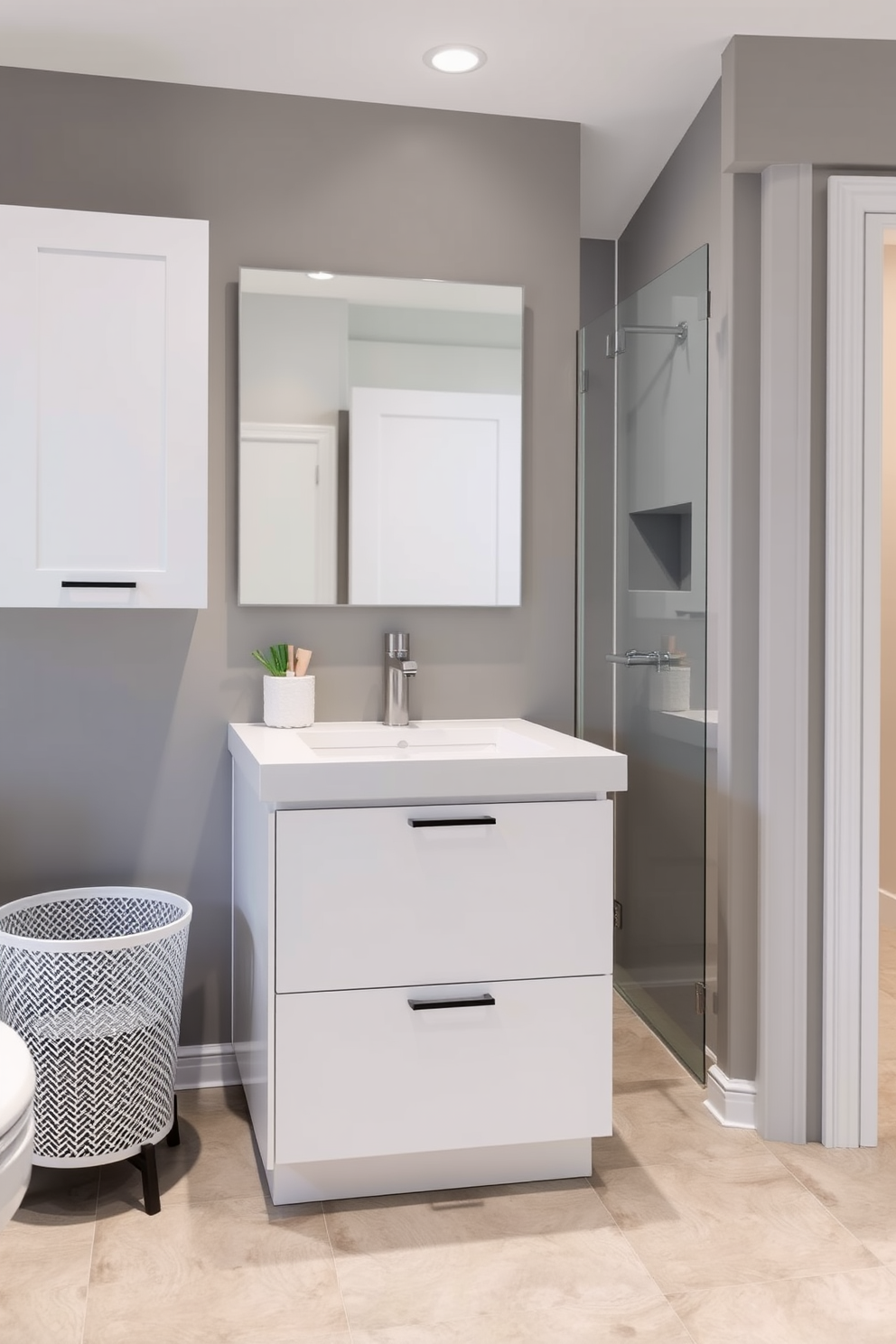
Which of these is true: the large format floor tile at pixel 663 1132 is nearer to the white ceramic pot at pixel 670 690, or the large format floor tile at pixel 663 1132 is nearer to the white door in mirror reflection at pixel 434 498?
the white ceramic pot at pixel 670 690

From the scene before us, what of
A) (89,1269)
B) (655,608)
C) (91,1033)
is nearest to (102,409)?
(91,1033)

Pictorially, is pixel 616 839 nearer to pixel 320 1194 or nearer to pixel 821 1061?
pixel 821 1061

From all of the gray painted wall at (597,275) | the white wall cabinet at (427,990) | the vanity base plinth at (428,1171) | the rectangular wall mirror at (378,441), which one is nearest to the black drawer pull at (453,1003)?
the white wall cabinet at (427,990)

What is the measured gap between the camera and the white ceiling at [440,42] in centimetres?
210

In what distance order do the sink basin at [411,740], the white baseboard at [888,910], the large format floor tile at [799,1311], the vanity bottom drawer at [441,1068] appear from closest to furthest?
1. the large format floor tile at [799,1311]
2. the vanity bottom drawer at [441,1068]
3. the sink basin at [411,740]
4. the white baseboard at [888,910]

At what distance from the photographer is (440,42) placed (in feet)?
7.32

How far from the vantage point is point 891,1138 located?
2256mm

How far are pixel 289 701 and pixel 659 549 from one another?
0.90 m

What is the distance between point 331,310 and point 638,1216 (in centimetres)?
194

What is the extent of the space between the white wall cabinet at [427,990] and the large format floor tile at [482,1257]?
0.24ft

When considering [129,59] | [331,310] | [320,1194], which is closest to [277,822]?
[320,1194]

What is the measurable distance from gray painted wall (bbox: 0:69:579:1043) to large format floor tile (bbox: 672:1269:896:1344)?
1260 mm

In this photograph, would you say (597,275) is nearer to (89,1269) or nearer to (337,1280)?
(337,1280)

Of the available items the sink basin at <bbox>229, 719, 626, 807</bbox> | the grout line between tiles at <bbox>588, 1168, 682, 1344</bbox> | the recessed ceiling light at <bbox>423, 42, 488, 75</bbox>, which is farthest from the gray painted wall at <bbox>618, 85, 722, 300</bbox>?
the grout line between tiles at <bbox>588, 1168, 682, 1344</bbox>
